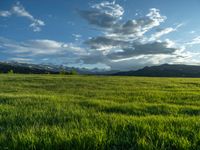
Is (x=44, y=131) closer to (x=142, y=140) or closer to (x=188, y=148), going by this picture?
(x=142, y=140)

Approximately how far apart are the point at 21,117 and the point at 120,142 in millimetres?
4056

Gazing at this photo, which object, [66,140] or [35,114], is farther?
[35,114]

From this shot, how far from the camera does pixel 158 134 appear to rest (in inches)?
214

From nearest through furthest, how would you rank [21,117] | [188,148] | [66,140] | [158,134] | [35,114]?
[188,148]
[66,140]
[158,134]
[21,117]
[35,114]

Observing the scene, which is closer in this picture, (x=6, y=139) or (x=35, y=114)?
(x=6, y=139)

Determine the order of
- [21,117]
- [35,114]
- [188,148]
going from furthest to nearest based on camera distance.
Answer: [35,114], [21,117], [188,148]

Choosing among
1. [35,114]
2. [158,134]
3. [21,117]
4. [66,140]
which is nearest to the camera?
[66,140]

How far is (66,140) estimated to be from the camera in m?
5.02

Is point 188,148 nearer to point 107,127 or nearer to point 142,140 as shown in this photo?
point 142,140

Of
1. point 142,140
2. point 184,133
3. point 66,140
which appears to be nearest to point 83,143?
point 66,140

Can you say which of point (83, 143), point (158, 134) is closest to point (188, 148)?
point (158, 134)

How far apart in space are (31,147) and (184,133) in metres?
3.32

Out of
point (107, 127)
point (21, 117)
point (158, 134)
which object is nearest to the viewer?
point (158, 134)

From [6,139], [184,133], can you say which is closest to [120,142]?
[184,133]
